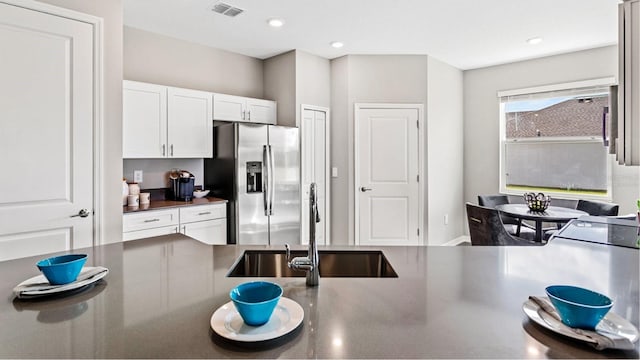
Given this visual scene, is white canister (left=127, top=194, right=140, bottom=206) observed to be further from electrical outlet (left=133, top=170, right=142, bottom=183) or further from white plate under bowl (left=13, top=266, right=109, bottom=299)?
white plate under bowl (left=13, top=266, right=109, bottom=299)

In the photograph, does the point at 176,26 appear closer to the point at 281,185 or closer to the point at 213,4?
the point at 213,4

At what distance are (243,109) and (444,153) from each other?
2.76 m

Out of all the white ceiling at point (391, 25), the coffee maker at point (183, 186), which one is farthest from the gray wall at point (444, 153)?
the coffee maker at point (183, 186)

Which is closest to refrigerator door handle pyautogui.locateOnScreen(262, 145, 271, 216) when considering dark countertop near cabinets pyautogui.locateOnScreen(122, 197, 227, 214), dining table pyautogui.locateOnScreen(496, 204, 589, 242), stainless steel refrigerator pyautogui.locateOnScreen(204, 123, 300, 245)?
stainless steel refrigerator pyautogui.locateOnScreen(204, 123, 300, 245)

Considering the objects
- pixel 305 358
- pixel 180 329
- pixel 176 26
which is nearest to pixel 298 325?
pixel 305 358

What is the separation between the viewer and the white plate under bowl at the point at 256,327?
2.76ft

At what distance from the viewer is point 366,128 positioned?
177 inches

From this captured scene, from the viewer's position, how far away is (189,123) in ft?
12.0

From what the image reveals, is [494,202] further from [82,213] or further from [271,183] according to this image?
[82,213]

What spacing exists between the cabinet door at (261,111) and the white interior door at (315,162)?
0.42 m

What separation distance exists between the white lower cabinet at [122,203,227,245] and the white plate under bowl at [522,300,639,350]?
2817 millimetres

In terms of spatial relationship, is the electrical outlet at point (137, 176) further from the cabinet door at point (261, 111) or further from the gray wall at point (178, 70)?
the cabinet door at point (261, 111)

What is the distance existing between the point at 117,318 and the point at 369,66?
410 cm

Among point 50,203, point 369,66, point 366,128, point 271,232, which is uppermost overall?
point 369,66
